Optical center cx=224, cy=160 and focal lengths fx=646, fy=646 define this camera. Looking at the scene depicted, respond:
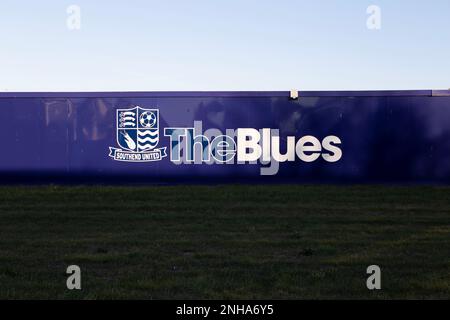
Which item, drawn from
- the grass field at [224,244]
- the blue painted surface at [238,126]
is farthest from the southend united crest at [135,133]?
the grass field at [224,244]

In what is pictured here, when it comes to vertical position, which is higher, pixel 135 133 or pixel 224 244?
pixel 135 133

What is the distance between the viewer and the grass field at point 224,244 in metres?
6.45

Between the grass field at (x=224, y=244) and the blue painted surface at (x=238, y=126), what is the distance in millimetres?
1968

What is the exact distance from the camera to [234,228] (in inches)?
399

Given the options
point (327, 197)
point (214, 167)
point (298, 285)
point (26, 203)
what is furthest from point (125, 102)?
point (298, 285)
